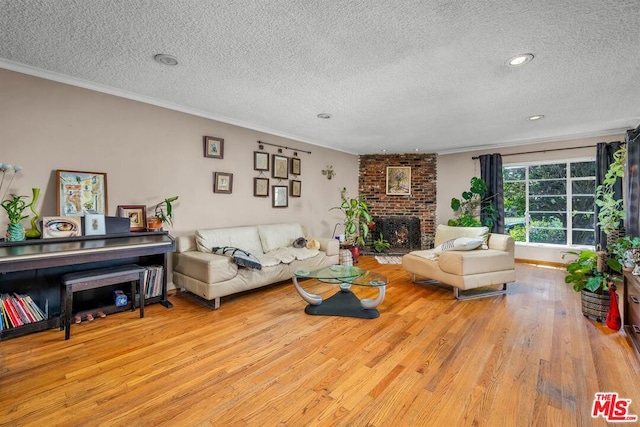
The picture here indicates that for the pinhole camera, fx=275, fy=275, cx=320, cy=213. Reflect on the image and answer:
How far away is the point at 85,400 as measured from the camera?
1.56 m

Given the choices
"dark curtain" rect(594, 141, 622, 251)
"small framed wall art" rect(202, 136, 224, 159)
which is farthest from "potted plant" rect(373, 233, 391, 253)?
"small framed wall art" rect(202, 136, 224, 159)

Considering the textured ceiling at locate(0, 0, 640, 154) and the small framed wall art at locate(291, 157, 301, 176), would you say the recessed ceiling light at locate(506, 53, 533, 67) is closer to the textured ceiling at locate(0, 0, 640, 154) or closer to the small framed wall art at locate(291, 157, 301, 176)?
the textured ceiling at locate(0, 0, 640, 154)

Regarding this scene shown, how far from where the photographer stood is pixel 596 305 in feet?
8.55

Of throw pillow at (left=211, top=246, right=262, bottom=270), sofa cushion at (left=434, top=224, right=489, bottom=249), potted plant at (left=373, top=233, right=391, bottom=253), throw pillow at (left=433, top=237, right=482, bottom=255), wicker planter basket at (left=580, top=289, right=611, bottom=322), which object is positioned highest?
sofa cushion at (left=434, top=224, right=489, bottom=249)

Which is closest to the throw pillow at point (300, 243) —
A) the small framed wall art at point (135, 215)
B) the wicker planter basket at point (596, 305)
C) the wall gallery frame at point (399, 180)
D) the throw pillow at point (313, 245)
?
the throw pillow at point (313, 245)

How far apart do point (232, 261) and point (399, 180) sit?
4463 millimetres

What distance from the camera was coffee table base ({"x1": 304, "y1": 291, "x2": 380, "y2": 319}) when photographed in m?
2.71

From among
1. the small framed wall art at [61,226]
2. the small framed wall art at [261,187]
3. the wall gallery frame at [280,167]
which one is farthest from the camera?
the wall gallery frame at [280,167]

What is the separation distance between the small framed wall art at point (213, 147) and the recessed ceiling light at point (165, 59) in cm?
139

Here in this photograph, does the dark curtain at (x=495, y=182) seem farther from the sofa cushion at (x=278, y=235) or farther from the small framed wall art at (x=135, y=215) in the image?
the small framed wall art at (x=135, y=215)

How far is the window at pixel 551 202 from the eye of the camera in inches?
189

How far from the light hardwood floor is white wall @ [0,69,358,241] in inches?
53.0

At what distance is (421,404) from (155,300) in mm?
2822

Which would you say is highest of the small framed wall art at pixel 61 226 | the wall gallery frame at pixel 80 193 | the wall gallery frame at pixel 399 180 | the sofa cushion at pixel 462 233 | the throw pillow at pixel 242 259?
the wall gallery frame at pixel 399 180
